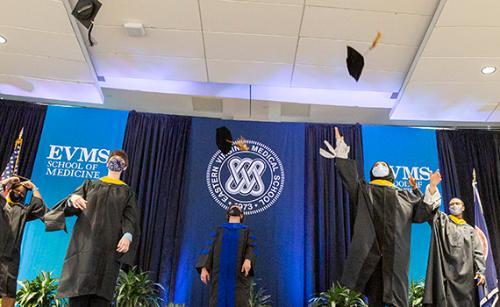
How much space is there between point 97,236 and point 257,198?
2.86m

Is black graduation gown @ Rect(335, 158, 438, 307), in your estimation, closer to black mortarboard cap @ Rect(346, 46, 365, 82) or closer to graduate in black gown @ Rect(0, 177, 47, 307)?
black mortarboard cap @ Rect(346, 46, 365, 82)

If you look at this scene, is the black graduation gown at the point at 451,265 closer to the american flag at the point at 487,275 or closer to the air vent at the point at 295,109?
the american flag at the point at 487,275

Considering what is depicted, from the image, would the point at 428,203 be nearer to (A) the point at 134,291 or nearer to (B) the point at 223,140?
(B) the point at 223,140

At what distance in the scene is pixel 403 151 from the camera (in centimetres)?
577

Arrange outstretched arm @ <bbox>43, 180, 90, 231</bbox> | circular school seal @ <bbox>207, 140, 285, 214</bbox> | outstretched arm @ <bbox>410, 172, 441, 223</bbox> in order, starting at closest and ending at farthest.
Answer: outstretched arm @ <bbox>43, 180, 90, 231</bbox>
outstretched arm @ <bbox>410, 172, 441, 223</bbox>
circular school seal @ <bbox>207, 140, 285, 214</bbox>

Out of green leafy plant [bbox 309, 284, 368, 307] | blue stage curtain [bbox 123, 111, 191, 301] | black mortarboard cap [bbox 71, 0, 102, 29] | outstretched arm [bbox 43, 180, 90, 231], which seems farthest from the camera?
blue stage curtain [bbox 123, 111, 191, 301]

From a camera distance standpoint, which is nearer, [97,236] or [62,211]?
[97,236]

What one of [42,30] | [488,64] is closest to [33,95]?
[42,30]

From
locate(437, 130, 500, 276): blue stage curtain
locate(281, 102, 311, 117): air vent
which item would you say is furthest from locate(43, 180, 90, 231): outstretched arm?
locate(437, 130, 500, 276): blue stage curtain

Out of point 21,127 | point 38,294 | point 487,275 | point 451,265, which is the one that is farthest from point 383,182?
point 21,127

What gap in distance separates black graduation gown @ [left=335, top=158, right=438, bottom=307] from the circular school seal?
222cm

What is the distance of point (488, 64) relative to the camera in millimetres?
4605

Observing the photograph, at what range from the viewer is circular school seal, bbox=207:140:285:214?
5.37 m

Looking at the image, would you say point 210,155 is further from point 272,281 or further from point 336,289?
point 336,289
